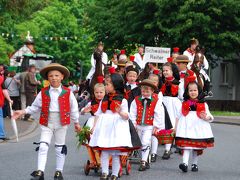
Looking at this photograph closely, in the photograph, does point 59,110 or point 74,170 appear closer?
point 59,110

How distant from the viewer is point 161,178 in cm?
1229

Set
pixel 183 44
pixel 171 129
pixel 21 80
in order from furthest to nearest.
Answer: pixel 183 44 < pixel 21 80 < pixel 171 129

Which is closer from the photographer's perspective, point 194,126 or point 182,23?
point 194,126

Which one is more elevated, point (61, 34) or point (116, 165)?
point (61, 34)

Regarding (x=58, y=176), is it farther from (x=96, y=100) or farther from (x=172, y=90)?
(x=172, y=90)

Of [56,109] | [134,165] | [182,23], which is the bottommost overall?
[134,165]

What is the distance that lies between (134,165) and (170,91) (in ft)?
7.66

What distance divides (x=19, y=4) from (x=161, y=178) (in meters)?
14.9

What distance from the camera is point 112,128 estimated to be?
462 inches

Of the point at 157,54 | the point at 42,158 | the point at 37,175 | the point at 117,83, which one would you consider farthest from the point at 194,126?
the point at 157,54

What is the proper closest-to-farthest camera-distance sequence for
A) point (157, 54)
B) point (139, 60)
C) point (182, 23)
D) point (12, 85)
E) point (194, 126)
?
1. point (194, 126)
2. point (139, 60)
3. point (157, 54)
4. point (12, 85)
5. point (182, 23)

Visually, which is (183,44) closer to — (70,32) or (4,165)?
(4,165)

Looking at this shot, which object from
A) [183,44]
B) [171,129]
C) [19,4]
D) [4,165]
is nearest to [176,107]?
[171,129]

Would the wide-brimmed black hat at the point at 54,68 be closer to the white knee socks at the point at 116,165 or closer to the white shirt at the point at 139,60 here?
the white knee socks at the point at 116,165
